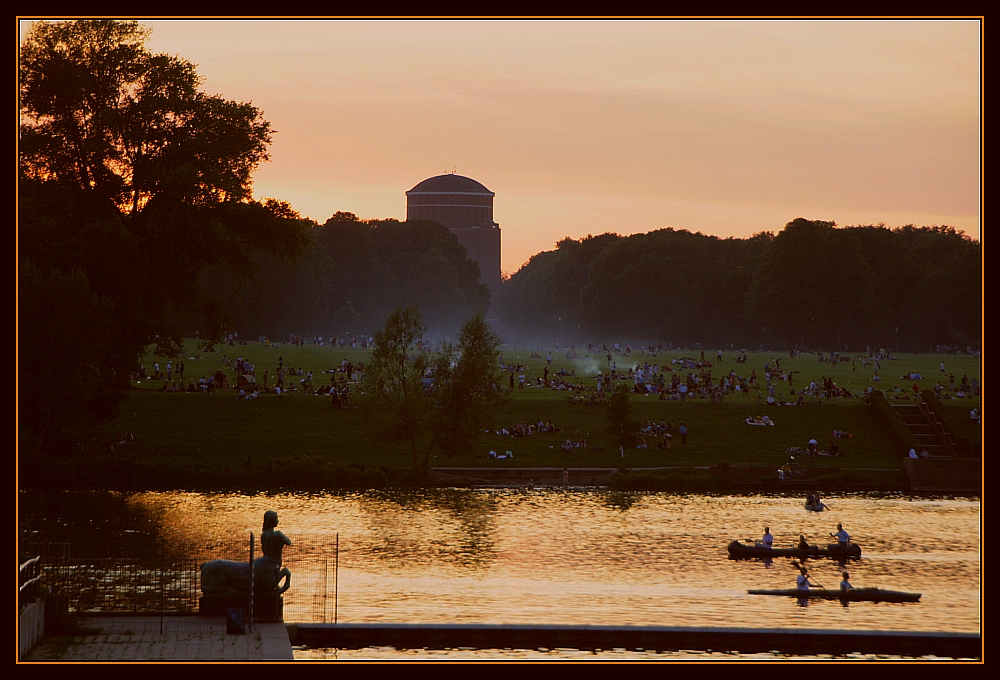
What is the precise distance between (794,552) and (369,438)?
68.9 feet

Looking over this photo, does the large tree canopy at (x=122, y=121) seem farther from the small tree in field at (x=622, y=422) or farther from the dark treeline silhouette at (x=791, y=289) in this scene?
the dark treeline silhouette at (x=791, y=289)

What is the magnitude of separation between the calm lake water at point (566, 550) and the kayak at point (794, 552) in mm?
403

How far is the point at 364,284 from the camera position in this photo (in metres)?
140

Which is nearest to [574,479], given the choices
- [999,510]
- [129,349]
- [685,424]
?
[685,424]

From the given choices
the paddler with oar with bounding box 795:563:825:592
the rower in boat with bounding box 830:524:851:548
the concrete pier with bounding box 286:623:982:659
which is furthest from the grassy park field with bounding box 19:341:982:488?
the concrete pier with bounding box 286:623:982:659

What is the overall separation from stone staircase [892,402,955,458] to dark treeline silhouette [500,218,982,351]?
162 feet

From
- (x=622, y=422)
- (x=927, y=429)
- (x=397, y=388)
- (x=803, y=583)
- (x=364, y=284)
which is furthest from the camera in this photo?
(x=364, y=284)

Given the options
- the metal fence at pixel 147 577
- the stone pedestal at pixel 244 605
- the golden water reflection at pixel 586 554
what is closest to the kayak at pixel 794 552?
the golden water reflection at pixel 586 554

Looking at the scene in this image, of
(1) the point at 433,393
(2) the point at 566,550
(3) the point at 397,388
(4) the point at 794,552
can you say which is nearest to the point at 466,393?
(1) the point at 433,393

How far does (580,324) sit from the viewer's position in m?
150

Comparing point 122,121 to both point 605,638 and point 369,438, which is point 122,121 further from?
point 605,638

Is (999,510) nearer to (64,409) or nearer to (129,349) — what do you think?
(64,409)

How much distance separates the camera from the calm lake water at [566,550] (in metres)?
26.0

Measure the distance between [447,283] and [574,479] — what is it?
100101mm
